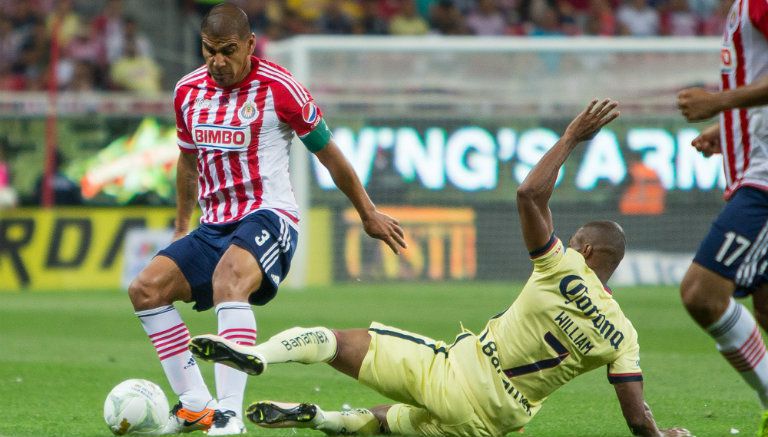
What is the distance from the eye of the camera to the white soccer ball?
220 inches

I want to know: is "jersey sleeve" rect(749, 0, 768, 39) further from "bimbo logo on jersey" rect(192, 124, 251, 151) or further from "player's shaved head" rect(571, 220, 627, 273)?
"bimbo logo on jersey" rect(192, 124, 251, 151)

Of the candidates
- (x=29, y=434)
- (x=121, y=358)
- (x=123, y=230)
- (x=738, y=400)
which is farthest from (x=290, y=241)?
(x=123, y=230)

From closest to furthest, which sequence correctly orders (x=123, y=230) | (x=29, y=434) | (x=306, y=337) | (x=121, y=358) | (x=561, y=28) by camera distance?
1. (x=306, y=337)
2. (x=29, y=434)
3. (x=121, y=358)
4. (x=123, y=230)
5. (x=561, y=28)

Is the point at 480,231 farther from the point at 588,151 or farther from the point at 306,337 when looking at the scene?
the point at 306,337

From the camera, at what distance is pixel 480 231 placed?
17219 mm

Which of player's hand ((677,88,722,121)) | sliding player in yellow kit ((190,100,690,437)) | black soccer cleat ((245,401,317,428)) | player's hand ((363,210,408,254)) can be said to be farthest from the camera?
player's hand ((363,210,408,254))

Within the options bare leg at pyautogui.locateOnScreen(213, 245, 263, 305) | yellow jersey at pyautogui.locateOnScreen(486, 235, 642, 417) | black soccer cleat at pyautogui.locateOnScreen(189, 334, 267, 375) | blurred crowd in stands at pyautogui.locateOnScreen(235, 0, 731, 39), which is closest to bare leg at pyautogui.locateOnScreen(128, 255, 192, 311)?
bare leg at pyautogui.locateOnScreen(213, 245, 263, 305)

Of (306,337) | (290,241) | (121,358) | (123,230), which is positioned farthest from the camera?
(123,230)

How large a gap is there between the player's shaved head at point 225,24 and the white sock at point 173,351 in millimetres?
1377

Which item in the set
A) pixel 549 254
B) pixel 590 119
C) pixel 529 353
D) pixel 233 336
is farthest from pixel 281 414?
pixel 590 119

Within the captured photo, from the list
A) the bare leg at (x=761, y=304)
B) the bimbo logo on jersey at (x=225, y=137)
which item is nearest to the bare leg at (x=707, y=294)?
the bare leg at (x=761, y=304)

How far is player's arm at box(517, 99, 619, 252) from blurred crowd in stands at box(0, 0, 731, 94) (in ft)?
43.5

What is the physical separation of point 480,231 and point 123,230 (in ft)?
16.1

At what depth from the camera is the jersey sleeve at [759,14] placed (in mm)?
5316
